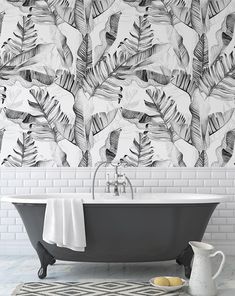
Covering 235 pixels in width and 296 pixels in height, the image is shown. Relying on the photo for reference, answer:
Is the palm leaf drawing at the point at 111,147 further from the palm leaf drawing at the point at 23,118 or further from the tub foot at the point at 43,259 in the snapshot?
the tub foot at the point at 43,259

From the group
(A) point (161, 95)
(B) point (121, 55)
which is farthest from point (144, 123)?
(B) point (121, 55)

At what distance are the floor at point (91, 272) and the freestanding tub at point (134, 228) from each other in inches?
6.2

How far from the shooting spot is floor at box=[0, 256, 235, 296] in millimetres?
4234

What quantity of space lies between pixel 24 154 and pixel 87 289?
2.00 m

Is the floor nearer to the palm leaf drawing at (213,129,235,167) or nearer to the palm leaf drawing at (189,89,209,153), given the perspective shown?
the palm leaf drawing at (213,129,235,167)

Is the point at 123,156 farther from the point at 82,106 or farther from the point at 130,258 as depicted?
the point at 130,258

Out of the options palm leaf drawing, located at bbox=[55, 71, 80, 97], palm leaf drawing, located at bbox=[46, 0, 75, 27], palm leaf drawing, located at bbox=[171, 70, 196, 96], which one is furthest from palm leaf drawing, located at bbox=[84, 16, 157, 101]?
palm leaf drawing, located at bbox=[46, 0, 75, 27]

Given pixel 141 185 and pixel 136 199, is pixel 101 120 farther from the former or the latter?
pixel 136 199

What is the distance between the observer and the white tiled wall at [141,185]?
17.9 ft

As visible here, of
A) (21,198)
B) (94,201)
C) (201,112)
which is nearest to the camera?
(94,201)

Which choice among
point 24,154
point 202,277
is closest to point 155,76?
point 24,154

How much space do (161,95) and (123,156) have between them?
748 mm

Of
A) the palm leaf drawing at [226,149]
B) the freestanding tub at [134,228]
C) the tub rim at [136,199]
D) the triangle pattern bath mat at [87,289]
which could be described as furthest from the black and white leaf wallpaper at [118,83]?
the triangle pattern bath mat at [87,289]

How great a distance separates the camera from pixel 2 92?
18.2ft
